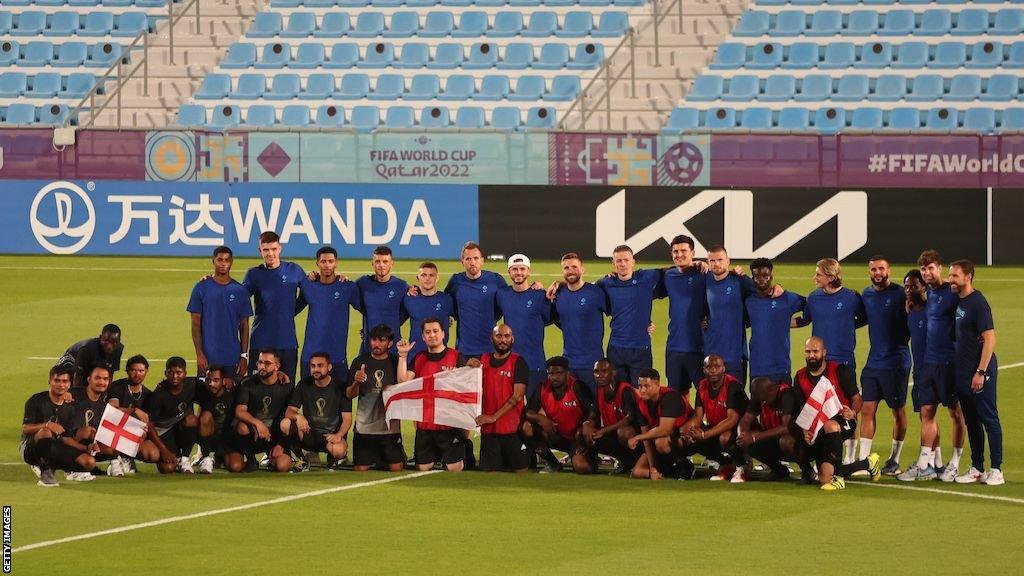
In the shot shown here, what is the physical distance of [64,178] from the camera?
109ft

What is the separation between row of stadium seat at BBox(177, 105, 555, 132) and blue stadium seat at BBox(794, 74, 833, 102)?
5155 mm

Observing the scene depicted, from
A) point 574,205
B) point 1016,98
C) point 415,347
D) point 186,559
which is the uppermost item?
point 1016,98

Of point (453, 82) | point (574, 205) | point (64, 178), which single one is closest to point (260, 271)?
point (574, 205)

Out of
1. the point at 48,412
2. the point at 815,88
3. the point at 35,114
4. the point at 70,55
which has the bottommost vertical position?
the point at 48,412

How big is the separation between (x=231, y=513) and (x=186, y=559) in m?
1.63

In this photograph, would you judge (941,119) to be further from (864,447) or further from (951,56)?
(864,447)

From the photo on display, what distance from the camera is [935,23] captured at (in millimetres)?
35562

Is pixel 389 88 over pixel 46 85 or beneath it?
beneath

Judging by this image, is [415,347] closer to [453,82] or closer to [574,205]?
[574,205]

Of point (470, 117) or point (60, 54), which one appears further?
point (60, 54)

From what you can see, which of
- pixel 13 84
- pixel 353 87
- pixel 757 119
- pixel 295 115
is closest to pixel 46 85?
pixel 13 84

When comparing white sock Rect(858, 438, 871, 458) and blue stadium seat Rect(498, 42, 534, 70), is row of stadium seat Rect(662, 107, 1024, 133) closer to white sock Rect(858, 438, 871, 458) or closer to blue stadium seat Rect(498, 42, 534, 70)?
blue stadium seat Rect(498, 42, 534, 70)

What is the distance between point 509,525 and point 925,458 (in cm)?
403

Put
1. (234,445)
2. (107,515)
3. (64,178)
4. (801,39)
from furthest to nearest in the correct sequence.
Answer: (801,39)
(64,178)
(234,445)
(107,515)
